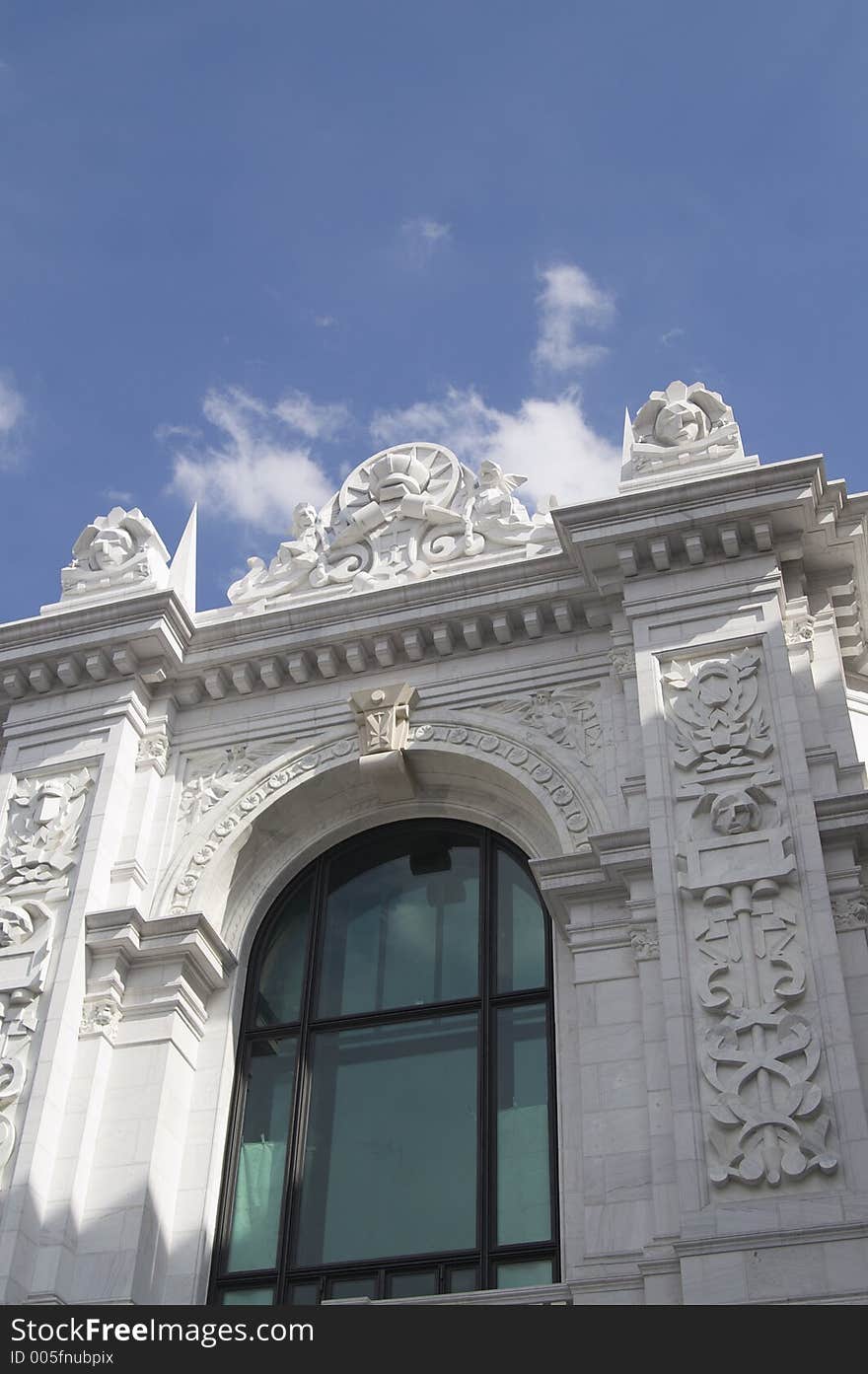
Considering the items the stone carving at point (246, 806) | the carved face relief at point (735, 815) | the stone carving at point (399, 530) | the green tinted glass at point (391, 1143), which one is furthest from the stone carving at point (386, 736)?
the carved face relief at point (735, 815)

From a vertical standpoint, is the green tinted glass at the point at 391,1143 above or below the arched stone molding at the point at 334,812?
below

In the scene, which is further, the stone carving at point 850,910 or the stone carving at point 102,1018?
the stone carving at point 102,1018

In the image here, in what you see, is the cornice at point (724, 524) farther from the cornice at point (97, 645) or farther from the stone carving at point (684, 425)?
the cornice at point (97, 645)

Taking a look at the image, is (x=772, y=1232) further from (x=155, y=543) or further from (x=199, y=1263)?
(x=155, y=543)

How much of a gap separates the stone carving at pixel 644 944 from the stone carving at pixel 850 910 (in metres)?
1.57

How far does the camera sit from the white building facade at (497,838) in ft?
45.0

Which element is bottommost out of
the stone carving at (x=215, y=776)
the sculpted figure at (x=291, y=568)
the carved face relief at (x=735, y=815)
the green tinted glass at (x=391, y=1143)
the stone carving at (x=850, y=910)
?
the green tinted glass at (x=391, y=1143)

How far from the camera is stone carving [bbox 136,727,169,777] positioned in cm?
1853

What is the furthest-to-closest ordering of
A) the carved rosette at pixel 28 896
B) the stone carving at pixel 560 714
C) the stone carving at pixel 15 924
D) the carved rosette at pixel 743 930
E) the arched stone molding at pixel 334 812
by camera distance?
the stone carving at pixel 560 714 < the arched stone molding at pixel 334 812 < the stone carving at pixel 15 924 < the carved rosette at pixel 28 896 < the carved rosette at pixel 743 930

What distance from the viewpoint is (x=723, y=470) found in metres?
18.1

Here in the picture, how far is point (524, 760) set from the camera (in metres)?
17.4

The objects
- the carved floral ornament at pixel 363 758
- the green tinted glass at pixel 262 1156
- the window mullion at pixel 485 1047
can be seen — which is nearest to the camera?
the window mullion at pixel 485 1047

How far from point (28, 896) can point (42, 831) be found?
82cm
